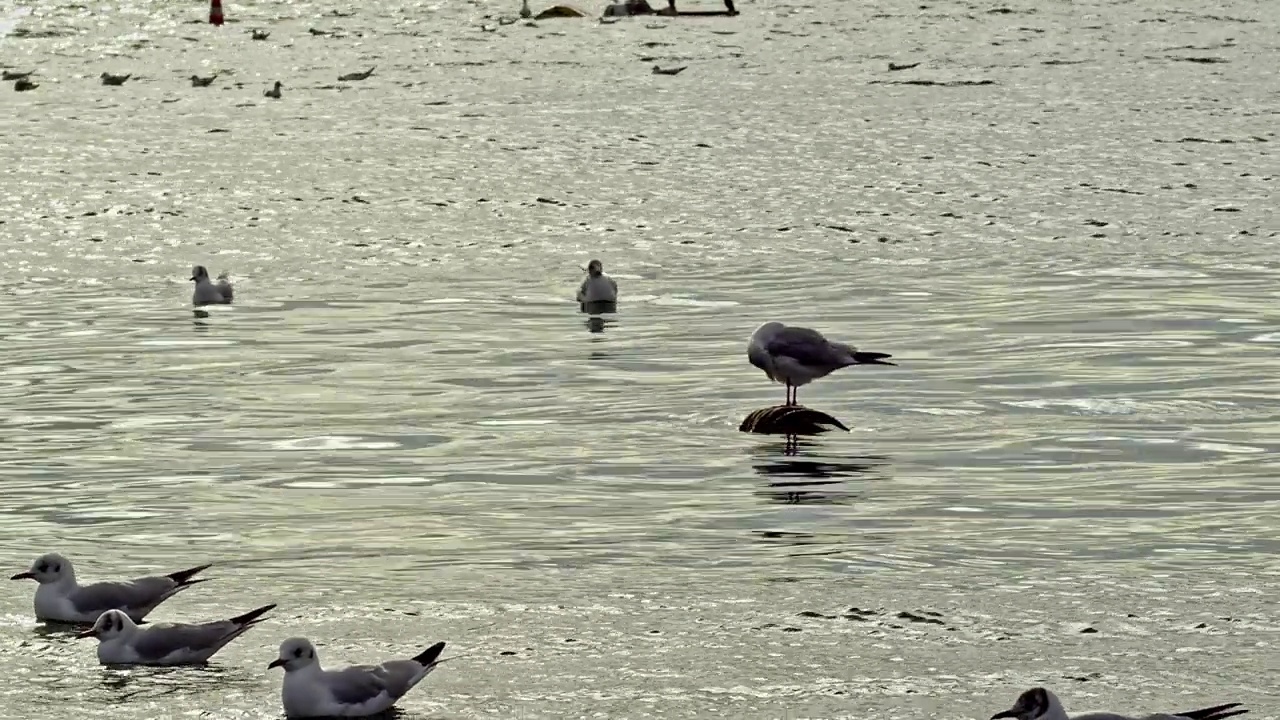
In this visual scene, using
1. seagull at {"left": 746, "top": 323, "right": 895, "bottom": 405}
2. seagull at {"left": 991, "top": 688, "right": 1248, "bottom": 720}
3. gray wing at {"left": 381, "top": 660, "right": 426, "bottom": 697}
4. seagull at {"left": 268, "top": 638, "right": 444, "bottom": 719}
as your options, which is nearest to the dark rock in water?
seagull at {"left": 746, "top": 323, "right": 895, "bottom": 405}

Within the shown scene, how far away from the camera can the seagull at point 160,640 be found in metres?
10.8

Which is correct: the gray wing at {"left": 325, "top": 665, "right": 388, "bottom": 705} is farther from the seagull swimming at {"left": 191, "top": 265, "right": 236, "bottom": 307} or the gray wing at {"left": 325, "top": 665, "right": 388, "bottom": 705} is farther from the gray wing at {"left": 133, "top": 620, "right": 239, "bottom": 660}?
the seagull swimming at {"left": 191, "top": 265, "right": 236, "bottom": 307}

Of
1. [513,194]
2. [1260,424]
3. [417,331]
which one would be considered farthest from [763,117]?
[1260,424]

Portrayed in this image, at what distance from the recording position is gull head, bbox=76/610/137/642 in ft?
35.6

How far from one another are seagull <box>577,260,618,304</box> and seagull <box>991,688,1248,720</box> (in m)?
13.3

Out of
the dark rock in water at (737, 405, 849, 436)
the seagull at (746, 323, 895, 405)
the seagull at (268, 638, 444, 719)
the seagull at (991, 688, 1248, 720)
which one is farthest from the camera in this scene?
the seagull at (746, 323, 895, 405)

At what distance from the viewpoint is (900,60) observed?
44.5 meters

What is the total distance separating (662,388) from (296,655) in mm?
8659

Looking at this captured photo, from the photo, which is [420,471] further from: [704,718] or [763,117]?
[763,117]

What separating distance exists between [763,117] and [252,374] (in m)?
17.9

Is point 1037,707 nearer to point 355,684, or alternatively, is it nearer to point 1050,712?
point 1050,712

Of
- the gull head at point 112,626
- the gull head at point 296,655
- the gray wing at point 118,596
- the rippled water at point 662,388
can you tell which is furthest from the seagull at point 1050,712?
the gray wing at point 118,596

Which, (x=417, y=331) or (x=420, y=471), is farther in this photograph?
(x=417, y=331)

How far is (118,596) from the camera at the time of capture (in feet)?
37.9
